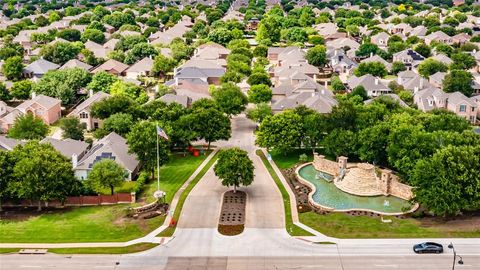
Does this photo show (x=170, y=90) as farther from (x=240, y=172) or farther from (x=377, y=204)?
(x=377, y=204)

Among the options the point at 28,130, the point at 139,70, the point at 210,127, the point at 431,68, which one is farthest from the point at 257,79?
the point at 28,130

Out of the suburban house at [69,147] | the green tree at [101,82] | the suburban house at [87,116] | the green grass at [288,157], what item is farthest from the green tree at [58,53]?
the green grass at [288,157]

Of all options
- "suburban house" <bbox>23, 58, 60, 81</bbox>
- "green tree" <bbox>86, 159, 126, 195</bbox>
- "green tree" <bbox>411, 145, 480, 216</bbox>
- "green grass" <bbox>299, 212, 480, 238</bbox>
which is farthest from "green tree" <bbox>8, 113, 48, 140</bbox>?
"green tree" <bbox>411, 145, 480, 216</bbox>

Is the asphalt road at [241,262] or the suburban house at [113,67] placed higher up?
the suburban house at [113,67]

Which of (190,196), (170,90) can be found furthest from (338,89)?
(190,196)

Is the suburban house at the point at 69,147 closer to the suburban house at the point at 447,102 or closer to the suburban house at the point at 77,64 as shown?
the suburban house at the point at 77,64

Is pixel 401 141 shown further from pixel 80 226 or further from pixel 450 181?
pixel 80 226
